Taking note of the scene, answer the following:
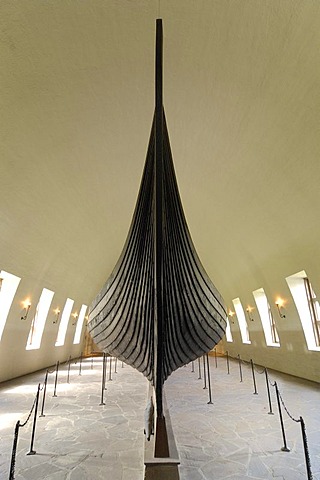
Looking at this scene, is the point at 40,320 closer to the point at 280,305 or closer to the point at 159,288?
the point at 280,305

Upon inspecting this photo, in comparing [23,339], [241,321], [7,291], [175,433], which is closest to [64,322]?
[23,339]

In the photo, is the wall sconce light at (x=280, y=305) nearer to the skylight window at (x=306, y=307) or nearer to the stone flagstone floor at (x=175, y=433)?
the skylight window at (x=306, y=307)

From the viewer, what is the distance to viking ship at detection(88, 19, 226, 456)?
9.64 ft

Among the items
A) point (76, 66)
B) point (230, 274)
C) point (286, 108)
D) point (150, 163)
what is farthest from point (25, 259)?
point (230, 274)

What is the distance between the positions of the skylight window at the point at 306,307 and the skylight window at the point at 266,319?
8.12 feet

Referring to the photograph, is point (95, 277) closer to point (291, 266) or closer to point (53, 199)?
point (53, 199)

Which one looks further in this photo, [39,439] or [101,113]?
[101,113]

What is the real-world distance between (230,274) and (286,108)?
338 inches

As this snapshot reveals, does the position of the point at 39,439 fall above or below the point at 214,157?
below

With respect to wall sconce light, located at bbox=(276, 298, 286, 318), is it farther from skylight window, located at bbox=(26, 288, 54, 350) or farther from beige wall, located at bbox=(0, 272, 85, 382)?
skylight window, located at bbox=(26, 288, 54, 350)

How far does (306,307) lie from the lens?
8.90 m

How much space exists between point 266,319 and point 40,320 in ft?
27.8

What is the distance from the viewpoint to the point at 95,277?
14.6 m

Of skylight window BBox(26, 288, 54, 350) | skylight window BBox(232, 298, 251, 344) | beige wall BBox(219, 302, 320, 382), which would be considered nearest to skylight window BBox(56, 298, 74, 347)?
skylight window BBox(26, 288, 54, 350)
